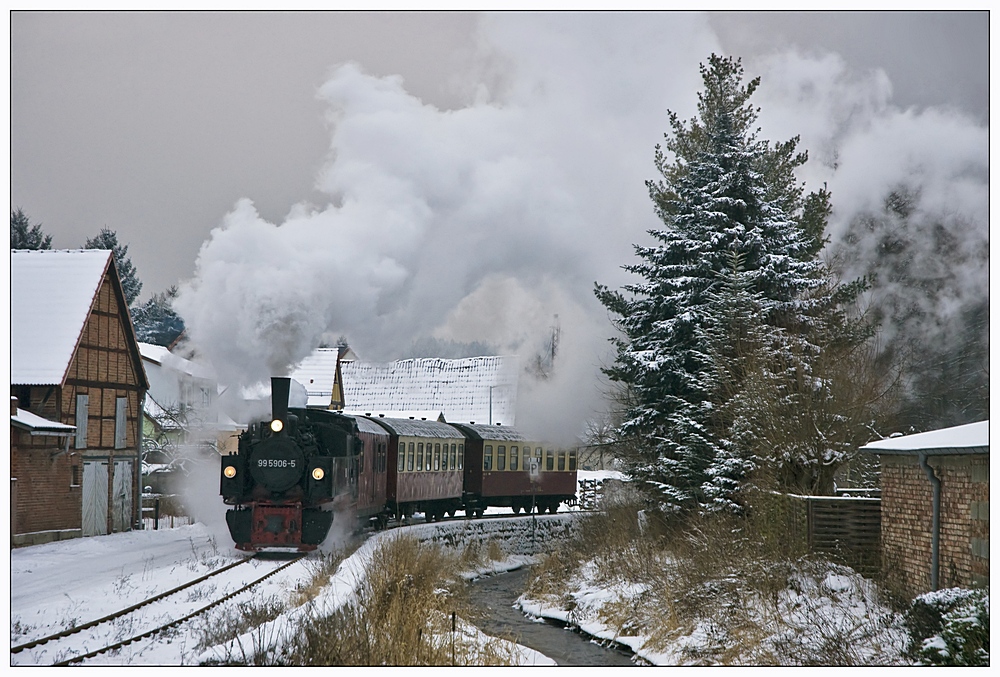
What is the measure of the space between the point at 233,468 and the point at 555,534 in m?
8.27

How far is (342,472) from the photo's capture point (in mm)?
15227

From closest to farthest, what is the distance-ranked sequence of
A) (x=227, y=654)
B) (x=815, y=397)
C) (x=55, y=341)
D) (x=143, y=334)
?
(x=227, y=654) → (x=815, y=397) → (x=55, y=341) → (x=143, y=334)

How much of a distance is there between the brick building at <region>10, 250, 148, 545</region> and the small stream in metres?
7.20

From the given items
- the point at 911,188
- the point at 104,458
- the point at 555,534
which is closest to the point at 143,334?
the point at 104,458

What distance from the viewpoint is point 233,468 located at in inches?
584

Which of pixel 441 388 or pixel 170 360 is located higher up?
pixel 170 360

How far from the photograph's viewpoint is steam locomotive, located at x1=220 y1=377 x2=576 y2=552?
48.1 ft

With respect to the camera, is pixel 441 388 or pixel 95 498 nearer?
pixel 95 498

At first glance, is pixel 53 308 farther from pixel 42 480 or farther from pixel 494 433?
pixel 494 433

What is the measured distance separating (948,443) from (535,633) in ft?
17.9

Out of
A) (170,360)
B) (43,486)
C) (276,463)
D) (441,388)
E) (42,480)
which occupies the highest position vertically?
(170,360)

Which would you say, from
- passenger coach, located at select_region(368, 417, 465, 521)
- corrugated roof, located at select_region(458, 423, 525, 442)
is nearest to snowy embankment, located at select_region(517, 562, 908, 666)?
passenger coach, located at select_region(368, 417, 465, 521)

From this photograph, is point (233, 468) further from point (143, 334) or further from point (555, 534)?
point (143, 334)

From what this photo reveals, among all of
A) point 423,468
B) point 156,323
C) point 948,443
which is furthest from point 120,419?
point 948,443
